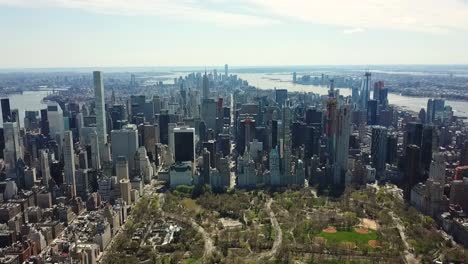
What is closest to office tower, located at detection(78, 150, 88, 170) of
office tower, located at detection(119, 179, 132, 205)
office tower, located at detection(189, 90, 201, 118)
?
office tower, located at detection(119, 179, 132, 205)

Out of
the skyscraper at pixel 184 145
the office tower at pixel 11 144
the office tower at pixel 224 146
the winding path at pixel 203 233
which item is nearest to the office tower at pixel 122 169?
the skyscraper at pixel 184 145

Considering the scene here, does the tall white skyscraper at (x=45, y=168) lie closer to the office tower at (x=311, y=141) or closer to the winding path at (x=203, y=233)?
the winding path at (x=203, y=233)

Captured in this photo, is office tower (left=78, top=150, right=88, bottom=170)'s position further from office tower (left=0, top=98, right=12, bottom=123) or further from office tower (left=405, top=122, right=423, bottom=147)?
office tower (left=405, top=122, right=423, bottom=147)

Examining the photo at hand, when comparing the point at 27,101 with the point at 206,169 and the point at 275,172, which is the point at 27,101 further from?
the point at 275,172

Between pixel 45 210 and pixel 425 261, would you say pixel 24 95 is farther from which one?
pixel 425 261

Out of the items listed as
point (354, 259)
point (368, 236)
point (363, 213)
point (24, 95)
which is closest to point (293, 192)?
point (363, 213)

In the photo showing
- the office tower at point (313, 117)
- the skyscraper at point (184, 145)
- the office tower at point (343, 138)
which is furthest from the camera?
the office tower at point (313, 117)
